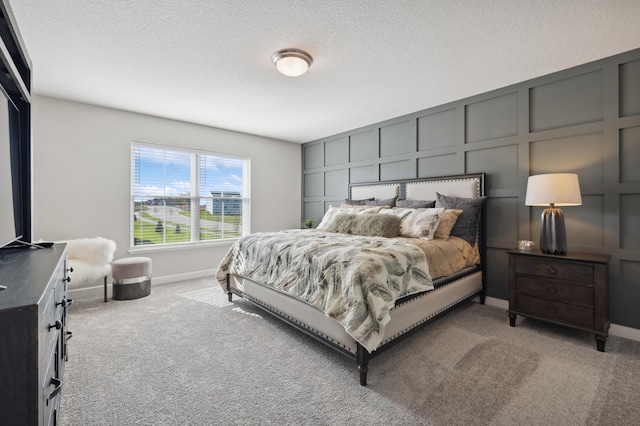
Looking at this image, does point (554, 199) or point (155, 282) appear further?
point (155, 282)

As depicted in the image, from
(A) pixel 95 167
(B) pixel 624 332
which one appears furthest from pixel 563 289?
(A) pixel 95 167

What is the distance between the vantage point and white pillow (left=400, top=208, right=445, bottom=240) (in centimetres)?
302

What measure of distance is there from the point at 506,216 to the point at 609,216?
2.73 ft

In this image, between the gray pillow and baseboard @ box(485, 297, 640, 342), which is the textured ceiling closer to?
the gray pillow

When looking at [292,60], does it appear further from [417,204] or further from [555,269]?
[555,269]

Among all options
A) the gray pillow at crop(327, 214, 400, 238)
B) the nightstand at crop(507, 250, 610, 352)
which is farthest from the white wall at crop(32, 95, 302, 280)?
the nightstand at crop(507, 250, 610, 352)

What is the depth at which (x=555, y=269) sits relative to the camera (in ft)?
8.05

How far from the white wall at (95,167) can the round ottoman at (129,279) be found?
2.08ft

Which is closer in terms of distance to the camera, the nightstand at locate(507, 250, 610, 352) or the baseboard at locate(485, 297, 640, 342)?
the nightstand at locate(507, 250, 610, 352)

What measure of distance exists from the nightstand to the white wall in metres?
4.26

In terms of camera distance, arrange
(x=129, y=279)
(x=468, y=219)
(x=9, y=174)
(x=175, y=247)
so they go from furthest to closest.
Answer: (x=175, y=247)
(x=129, y=279)
(x=468, y=219)
(x=9, y=174)

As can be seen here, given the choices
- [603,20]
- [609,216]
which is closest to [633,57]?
[603,20]

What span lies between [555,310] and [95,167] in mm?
5407

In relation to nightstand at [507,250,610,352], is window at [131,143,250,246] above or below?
above
